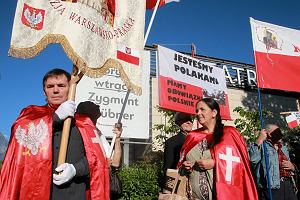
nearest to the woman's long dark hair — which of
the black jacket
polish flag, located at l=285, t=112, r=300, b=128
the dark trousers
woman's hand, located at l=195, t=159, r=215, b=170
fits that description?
woman's hand, located at l=195, t=159, r=215, b=170

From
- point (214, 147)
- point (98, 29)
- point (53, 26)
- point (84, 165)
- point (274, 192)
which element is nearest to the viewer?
point (84, 165)

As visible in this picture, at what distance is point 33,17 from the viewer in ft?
9.09

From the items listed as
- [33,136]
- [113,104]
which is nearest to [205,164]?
[33,136]

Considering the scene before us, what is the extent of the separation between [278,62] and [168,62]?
1.79 metres

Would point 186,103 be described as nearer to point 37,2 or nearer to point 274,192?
point 274,192

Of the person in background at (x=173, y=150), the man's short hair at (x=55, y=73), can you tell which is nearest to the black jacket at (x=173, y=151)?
the person in background at (x=173, y=150)

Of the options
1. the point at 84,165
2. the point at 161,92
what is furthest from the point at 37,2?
the point at 161,92

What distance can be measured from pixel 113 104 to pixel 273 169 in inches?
205

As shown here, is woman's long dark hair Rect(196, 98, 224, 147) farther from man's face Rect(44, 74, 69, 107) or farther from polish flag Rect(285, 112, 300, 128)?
Answer: polish flag Rect(285, 112, 300, 128)

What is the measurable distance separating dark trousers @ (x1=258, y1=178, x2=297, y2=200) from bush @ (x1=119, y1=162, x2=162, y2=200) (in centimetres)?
318

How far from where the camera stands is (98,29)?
315cm

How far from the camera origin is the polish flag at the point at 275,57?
5320 mm

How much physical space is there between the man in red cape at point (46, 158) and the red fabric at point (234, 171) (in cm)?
111

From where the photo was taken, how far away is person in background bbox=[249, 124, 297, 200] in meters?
4.37
